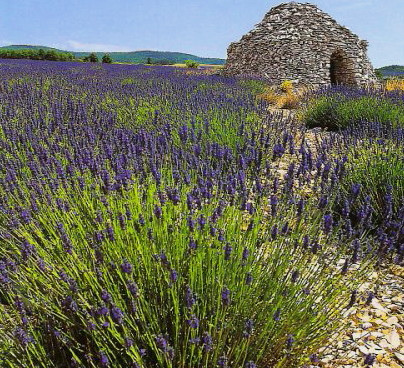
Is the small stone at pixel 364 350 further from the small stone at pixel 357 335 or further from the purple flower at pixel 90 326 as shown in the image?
the purple flower at pixel 90 326

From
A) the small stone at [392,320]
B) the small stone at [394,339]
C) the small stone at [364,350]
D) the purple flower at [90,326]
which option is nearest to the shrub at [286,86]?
the small stone at [392,320]

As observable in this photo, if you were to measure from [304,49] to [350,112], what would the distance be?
8360 mm

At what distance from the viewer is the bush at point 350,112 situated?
18.9 ft

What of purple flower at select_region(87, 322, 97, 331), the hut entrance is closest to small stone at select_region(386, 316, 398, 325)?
purple flower at select_region(87, 322, 97, 331)

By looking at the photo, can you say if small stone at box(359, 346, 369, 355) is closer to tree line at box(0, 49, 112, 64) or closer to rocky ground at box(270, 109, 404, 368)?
rocky ground at box(270, 109, 404, 368)

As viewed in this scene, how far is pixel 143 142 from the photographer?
3.27m

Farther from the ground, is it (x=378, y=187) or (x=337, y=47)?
(x=337, y=47)

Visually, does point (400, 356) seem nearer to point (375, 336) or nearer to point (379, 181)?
point (375, 336)

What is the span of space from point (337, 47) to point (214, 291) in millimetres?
14582

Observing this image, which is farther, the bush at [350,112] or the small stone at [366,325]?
the bush at [350,112]

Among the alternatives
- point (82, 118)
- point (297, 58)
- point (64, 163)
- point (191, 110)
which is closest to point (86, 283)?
point (64, 163)

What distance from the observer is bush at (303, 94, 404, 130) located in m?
5.77

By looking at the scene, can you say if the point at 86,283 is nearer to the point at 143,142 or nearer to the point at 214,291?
the point at 214,291

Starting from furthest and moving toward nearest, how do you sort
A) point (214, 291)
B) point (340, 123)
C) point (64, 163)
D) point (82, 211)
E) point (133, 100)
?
point (340, 123) → point (133, 100) → point (64, 163) → point (82, 211) → point (214, 291)
